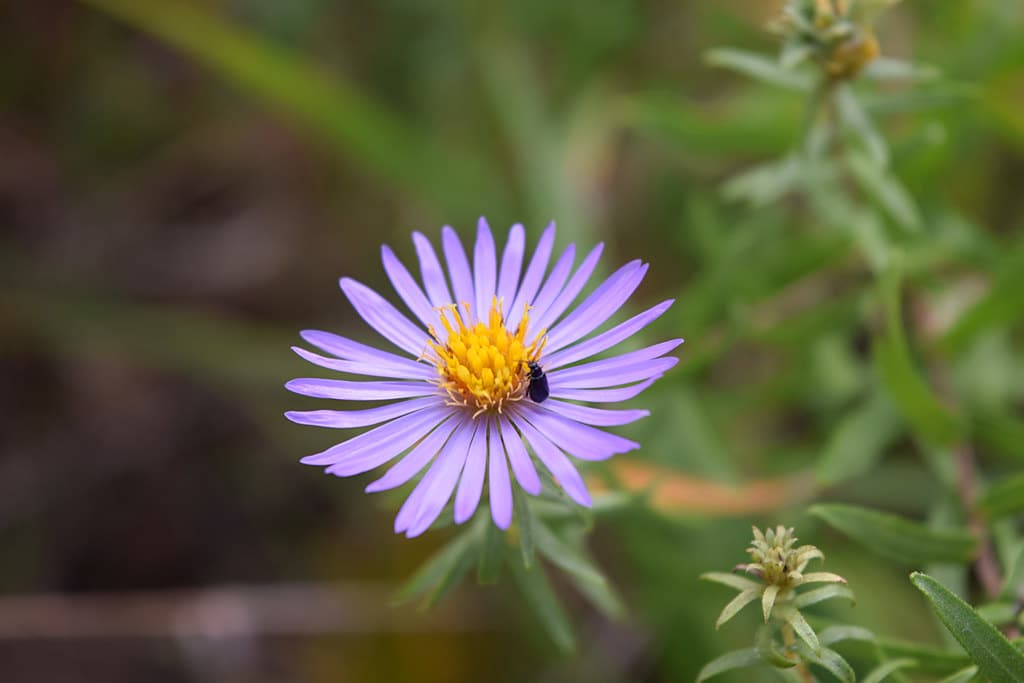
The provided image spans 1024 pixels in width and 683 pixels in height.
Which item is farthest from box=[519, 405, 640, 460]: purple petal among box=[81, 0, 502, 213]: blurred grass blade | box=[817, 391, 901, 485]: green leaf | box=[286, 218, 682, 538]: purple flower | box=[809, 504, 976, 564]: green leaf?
box=[81, 0, 502, 213]: blurred grass blade

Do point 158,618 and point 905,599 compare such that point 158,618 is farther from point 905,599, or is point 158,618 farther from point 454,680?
point 905,599

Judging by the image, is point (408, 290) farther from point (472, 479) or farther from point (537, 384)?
point (472, 479)

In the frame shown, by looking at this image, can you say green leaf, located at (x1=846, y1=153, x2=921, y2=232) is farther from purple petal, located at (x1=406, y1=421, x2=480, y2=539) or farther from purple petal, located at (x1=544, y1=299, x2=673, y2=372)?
purple petal, located at (x1=406, y1=421, x2=480, y2=539)

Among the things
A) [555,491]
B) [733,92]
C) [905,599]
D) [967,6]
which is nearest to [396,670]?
[905,599]

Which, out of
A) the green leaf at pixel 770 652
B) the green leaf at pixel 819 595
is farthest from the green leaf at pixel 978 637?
the green leaf at pixel 770 652

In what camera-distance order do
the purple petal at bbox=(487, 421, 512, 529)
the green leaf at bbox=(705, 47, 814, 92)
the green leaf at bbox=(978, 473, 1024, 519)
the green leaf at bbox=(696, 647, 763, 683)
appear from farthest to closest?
the green leaf at bbox=(705, 47, 814, 92) < the green leaf at bbox=(978, 473, 1024, 519) < the green leaf at bbox=(696, 647, 763, 683) < the purple petal at bbox=(487, 421, 512, 529)

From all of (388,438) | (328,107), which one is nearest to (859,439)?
(388,438)
